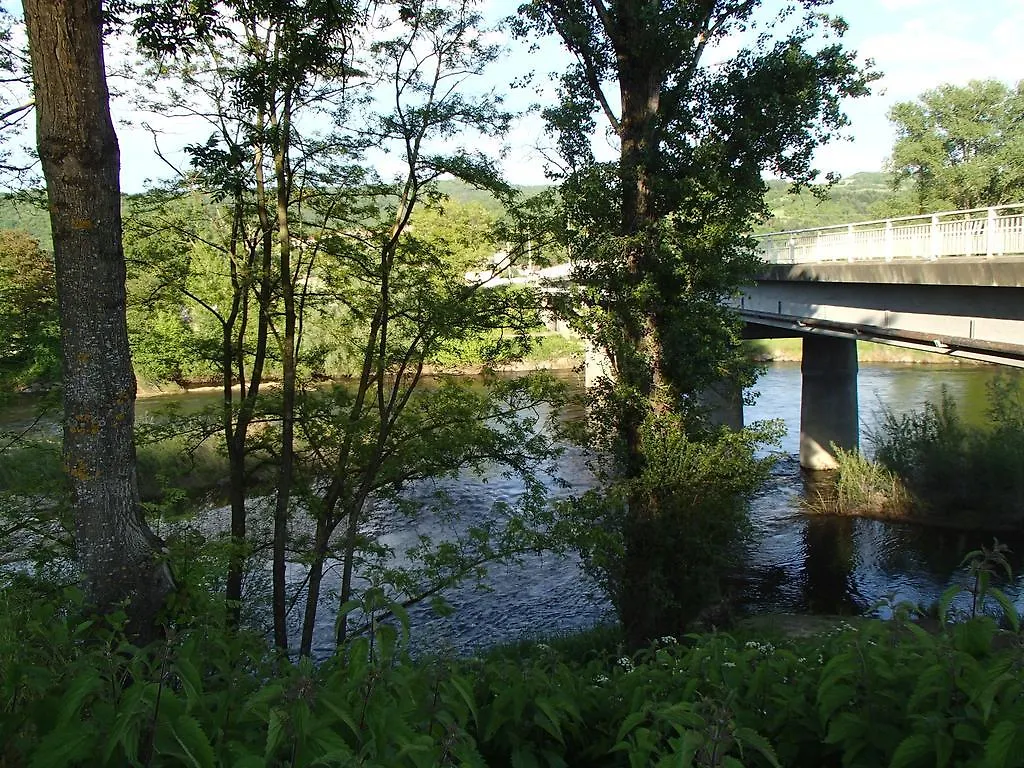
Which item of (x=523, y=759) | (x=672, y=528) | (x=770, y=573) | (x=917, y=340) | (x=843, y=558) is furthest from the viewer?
(x=843, y=558)

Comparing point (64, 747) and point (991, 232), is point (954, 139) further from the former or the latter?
point (64, 747)

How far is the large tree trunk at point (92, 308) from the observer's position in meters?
4.56

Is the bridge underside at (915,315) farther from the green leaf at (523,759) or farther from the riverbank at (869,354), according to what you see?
the riverbank at (869,354)

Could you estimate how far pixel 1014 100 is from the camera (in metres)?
47.3

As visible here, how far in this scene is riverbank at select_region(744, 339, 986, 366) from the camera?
40.8 metres

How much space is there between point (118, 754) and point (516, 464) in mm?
9677

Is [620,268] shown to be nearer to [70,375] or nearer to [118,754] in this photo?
[70,375]

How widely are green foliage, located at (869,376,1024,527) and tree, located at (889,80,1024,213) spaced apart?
32320 mm

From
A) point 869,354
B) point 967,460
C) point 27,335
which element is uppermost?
point 27,335

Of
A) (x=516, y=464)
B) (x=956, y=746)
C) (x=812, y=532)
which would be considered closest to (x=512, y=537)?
(x=516, y=464)

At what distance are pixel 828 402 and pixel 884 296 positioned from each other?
8885 millimetres

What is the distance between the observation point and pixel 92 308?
15.8 ft

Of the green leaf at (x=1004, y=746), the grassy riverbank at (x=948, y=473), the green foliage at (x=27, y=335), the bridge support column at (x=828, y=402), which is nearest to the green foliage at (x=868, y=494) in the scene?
the grassy riverbank at (x=948, y=473)

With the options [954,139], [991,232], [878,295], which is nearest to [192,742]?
[991,232]
